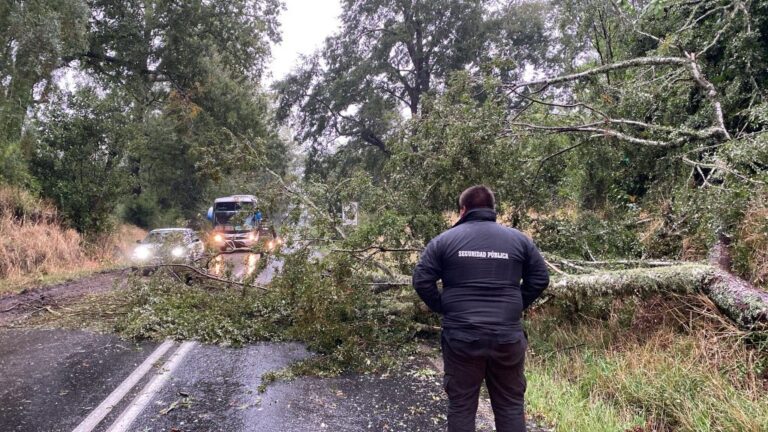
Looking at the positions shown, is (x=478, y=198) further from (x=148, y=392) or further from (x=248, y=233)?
(x=248, y=233)

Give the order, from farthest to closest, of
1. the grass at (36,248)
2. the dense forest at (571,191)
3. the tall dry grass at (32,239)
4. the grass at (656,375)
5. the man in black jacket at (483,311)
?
1. the tall dry grass at (32,239)
2. the grass at (36,248)
3. the dense forest at (571,191)
4. the grass at (656,375)
5. the man in black jacket at (483,311)

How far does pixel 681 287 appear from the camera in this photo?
4777 millimetres

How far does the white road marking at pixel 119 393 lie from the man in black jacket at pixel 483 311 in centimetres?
278

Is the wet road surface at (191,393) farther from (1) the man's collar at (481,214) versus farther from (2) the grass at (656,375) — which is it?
(1) the man's collar at (481,214)

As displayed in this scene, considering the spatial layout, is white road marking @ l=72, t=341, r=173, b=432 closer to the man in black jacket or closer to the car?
the car

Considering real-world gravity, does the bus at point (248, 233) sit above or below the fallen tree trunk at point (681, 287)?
above

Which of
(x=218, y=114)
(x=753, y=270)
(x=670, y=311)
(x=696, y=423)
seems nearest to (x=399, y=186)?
(x=670, y=311)

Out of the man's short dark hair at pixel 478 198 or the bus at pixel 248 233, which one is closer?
the man's short dark hair at pixel 478 198

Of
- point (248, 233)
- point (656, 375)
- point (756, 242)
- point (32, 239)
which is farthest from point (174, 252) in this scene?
point (756, 242)

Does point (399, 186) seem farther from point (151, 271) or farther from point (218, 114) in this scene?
point (218, 114)

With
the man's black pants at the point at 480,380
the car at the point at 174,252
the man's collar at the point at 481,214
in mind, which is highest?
the man's collar at the point at 481,214

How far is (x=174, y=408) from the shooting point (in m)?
4.20

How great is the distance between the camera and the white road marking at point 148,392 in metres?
3.84

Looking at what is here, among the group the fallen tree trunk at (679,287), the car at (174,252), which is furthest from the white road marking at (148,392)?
the fallen tree trunk at (679,287)
